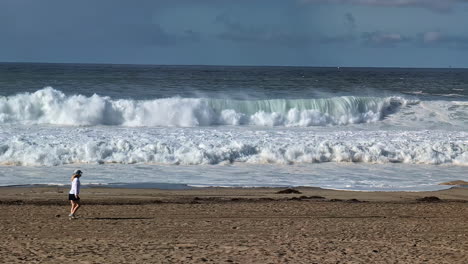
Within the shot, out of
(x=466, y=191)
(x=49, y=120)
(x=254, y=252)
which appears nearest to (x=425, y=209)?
(x=466, y=191)

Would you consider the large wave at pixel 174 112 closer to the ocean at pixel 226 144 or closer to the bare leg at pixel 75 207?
the ocean at pixel 226 144

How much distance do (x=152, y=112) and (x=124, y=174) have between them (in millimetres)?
12883

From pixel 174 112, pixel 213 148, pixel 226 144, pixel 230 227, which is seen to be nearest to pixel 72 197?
pixel 230 227

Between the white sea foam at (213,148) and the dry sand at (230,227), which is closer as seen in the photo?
the dry sand at (230,227)

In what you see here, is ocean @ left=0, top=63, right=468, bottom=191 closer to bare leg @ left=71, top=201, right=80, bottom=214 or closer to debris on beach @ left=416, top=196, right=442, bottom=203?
debris on beach @ left=416, top=196, right=442, bottom=203

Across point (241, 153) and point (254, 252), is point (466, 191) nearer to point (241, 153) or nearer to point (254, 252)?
point (241, 153)

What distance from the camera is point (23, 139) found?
19.8 metres

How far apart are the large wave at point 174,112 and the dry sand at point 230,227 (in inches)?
540

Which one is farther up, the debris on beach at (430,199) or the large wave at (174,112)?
the large wave at (174,112)

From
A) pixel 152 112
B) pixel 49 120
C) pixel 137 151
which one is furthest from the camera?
pixel 152 112

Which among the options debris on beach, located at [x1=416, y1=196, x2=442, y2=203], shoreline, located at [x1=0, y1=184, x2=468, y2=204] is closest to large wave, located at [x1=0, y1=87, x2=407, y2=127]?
shoreline, located at [x1=0, y1=184, x2=468, y2=204]

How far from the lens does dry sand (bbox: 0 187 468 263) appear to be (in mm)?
8711

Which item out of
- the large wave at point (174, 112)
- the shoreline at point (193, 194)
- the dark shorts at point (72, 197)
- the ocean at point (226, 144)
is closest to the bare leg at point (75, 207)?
the dark shorts at point (72, 197)

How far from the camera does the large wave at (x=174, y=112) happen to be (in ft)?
90.5
